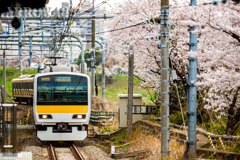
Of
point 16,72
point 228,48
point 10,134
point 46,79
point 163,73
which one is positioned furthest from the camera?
point 16,72

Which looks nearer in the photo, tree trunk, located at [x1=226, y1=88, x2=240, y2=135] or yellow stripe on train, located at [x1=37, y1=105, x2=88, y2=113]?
tree trunk, located at [x1=226, y1=88, x2=240, y2=135]

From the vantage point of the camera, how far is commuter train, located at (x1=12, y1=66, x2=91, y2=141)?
41.9 ft

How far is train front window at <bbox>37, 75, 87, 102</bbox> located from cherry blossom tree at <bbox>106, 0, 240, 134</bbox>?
117 inches

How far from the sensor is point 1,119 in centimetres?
796

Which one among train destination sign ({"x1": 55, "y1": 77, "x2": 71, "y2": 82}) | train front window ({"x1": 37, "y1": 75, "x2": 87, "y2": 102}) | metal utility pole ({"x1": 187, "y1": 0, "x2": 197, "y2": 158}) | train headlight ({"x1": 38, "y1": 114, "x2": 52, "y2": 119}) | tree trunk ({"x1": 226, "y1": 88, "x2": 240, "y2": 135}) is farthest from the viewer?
train destination sign ({"x1": 55, "y1": 77, "x2": 71, "y2": 82})

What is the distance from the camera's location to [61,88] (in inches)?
512

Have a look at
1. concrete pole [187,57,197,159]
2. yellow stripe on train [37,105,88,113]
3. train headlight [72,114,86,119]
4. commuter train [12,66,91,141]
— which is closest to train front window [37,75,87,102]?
commuter train [12,66,91,141]

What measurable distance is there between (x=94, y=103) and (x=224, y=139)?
13987 millimetres

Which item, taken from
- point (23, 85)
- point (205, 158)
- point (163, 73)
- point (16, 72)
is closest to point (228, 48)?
point (163, 73)

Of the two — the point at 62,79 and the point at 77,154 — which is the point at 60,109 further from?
the point at 77,154

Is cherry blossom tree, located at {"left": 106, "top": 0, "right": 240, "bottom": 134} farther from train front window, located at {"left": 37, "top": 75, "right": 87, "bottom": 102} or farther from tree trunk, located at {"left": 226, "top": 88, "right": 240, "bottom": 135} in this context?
train front window, located at {"left": 37, "top": 75, "right": 87, "bottom": 102}

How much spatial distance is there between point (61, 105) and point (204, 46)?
5989mm

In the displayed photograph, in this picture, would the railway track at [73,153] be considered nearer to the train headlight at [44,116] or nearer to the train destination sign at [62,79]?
the train headlight at [44,116]

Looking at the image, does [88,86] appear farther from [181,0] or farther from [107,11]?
[107,11]
